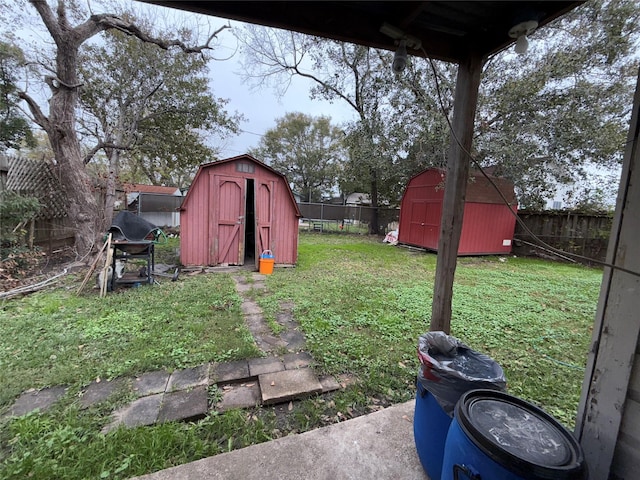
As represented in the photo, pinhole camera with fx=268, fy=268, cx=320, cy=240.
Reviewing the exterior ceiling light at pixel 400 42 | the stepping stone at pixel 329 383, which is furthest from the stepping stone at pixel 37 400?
the exterior ceiling light at pixel 400 42

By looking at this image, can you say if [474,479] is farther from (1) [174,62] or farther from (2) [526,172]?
→ (1) [174,62]

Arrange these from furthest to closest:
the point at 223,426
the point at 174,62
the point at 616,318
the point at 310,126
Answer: the point at 310,126, the point at 174,62, the point at 223,426, the point at 616,318

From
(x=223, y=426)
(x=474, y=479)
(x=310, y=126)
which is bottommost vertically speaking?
(x=223, y=426)

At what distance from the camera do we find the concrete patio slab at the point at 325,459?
1332mm

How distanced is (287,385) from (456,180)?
6.50 ft

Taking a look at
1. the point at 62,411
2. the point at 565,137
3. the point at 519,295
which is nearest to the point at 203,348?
the point at 62,411

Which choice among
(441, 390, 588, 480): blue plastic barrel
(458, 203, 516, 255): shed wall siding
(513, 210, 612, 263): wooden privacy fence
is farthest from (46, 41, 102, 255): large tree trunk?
(513, 210, 612, 263): wooden privacy fence

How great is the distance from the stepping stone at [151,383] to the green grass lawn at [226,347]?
10cm

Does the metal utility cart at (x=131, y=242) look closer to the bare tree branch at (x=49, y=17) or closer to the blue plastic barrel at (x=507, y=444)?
the bare tree branch at (x=49, y=17)

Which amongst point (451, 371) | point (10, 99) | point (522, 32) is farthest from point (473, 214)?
point (10, 99)

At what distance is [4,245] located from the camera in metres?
4.30

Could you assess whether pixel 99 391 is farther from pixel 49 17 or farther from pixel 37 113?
pixel 49 17

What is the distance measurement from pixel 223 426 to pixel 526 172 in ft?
30.1

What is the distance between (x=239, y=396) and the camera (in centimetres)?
200
